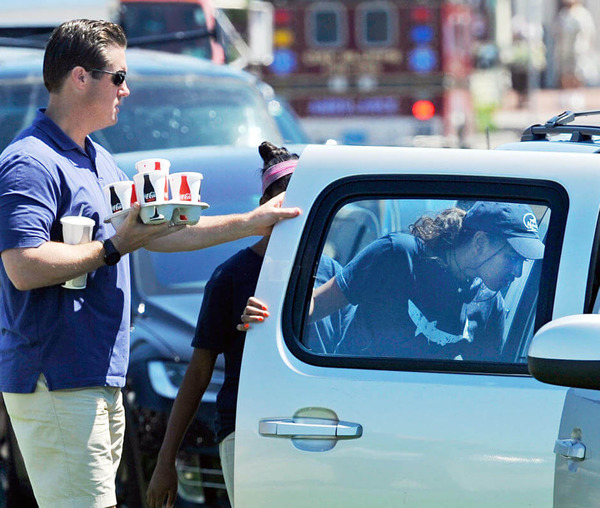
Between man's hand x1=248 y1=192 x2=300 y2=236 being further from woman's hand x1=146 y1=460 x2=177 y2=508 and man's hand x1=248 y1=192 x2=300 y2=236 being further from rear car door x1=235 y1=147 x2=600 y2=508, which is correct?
woman's hand x1=146 y1=460 x2=177 y2=508

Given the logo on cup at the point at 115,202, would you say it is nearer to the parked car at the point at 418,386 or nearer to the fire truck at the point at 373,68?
the parked car at the point at 418,386

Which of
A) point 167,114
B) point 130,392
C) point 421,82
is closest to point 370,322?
point 130,392

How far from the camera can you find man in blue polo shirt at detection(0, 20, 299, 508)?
3162 mm

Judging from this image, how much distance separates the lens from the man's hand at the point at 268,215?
10.2ft

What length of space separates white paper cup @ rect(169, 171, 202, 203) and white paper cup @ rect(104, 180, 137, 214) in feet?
0.35

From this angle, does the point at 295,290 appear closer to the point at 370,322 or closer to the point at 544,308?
the point at 370,322

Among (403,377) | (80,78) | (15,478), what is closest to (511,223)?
(403,377)

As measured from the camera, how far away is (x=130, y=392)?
4656mm

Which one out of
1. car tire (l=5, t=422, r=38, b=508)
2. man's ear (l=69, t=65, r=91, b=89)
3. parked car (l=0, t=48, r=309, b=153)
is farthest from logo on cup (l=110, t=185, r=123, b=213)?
parked car (l=0, t=48, r=309, b=153)

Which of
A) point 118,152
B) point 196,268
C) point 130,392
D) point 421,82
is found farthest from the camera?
point 421,82

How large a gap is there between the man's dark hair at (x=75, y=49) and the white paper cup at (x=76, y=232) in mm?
419

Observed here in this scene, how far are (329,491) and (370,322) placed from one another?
0.44 metres

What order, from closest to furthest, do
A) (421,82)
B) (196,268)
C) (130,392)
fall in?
(130,392)
(196,268)
(421,82)

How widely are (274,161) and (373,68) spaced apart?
1287cm
